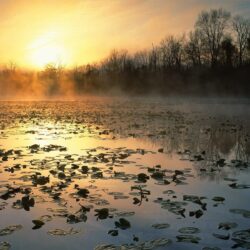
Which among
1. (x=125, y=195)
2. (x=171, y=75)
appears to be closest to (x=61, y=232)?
(x=125, y=195)

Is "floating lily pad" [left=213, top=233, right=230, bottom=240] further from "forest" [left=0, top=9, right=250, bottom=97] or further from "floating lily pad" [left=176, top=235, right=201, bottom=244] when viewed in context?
"forest" [left=0, top=9, right=250, bottom=97]

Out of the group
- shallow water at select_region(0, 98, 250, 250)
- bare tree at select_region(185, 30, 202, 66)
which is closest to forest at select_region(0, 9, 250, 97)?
bare tree at select_region(185, 30, 202, 66)

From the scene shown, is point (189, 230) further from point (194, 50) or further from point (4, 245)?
point (194, 50)

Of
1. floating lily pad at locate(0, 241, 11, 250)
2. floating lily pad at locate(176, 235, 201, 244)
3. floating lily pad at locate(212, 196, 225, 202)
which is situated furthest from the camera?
floating lily pad at locate(212, 196, 225, 202)

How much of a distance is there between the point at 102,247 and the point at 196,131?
586 inches

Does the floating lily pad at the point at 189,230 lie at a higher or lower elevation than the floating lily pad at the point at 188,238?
higher

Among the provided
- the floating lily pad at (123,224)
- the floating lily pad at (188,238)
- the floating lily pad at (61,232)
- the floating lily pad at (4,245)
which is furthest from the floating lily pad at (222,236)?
the floating lily pad at (4,245)

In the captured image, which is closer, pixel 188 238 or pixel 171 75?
pixel 188 238

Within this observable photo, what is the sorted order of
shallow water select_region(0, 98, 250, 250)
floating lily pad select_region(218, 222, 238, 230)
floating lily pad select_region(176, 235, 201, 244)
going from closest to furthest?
floating lily pad select_region(176, 235, 201, 244) → shallow water select_region(0, 98, 250, 250) → floating lily pad select_region(218, 222, 238, 230)

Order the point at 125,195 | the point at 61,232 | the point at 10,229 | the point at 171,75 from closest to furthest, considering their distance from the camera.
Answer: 1. the point at 61,232
2. the point at 10,229
3. the point at 125,195
4. the point at 171,75

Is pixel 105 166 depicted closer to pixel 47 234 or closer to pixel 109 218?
pixel 109 218

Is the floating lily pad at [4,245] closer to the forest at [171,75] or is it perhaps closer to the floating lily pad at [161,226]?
the floating lily pad at [161,226]

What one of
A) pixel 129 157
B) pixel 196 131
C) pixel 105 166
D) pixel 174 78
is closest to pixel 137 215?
pixel 105 166

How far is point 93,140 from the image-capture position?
52.6 ft
